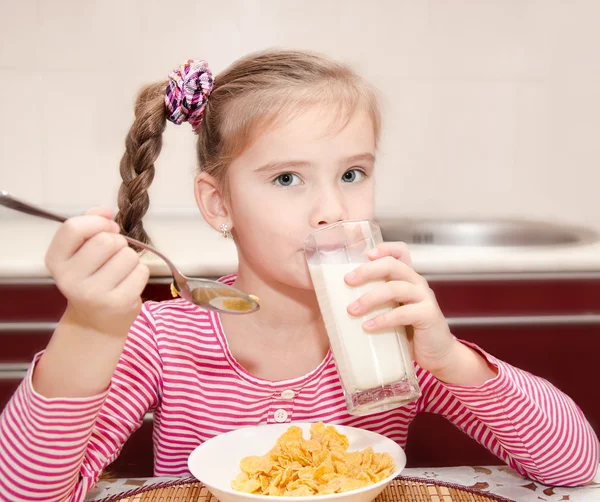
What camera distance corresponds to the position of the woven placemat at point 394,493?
2.80ft

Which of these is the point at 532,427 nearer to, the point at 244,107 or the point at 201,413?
the point at 201,413

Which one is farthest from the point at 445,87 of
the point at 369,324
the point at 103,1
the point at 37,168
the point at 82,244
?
the point at 82,244

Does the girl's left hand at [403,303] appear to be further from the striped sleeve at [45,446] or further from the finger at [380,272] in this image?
the striped sleeve at [45,446]

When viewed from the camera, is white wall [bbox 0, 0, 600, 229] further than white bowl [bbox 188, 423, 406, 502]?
Yes

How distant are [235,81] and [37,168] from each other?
135 cm

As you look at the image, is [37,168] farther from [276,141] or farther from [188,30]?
[276,141]

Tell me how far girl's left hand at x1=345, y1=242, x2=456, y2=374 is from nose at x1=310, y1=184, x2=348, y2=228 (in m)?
0.10

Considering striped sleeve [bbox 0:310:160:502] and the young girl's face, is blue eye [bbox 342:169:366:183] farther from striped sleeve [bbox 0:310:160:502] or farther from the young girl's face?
striped sleeve [bbox 0:310:160:502]

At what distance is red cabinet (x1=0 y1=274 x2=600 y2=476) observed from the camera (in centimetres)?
168

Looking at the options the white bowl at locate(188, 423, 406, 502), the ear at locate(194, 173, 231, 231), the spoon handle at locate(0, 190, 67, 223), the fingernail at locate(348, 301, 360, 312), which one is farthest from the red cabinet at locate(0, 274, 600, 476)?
the spoon handle at locate(0, 190, 67, 223)

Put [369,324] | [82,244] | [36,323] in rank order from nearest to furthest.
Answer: [82,244] < [369,324] < [36,323]

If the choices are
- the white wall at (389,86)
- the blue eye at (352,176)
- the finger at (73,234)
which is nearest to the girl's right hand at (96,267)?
the finger at (73,234)

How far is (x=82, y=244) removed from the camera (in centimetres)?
72

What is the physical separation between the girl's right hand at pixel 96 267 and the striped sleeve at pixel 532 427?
18.6 inches
